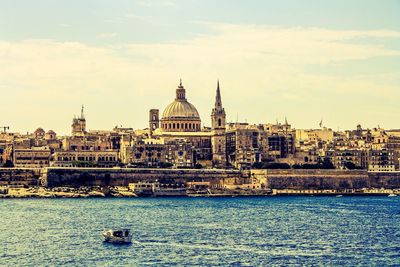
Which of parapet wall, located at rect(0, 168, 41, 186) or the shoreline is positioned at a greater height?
parapet wall, located at rect(0, 168, 41, 186)

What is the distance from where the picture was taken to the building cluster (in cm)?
10275

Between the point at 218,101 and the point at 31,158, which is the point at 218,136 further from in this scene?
the point at 31,158

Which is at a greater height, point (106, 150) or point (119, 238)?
point (106, 150)

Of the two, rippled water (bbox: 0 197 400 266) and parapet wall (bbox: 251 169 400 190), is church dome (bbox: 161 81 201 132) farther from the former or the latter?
rippled water (bbox: 0 197 400 266)

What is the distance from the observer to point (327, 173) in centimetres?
9969

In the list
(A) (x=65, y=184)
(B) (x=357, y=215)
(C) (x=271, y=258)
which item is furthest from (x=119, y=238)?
(A) (x=65, y=184)

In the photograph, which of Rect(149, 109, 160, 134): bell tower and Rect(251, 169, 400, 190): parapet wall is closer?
Rect(251, 169, 400, 190): parapet wall

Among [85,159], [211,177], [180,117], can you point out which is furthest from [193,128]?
[211,177]

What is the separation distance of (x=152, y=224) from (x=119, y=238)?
10.1 metres

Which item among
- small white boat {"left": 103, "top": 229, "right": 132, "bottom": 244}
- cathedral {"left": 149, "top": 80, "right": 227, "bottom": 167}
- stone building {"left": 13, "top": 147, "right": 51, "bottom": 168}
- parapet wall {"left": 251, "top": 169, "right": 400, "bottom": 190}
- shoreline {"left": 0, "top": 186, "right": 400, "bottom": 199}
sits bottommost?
small white boat {"left": 103, "top": 229, "right": 132, "bottom": 244}

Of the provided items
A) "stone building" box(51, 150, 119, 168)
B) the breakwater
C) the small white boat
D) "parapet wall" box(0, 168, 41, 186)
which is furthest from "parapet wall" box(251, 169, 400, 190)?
the small white boat

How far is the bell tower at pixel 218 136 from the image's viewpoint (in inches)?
4246

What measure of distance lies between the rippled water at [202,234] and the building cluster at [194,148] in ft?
89.2

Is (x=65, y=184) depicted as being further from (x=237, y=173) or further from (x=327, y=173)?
(x=327, y=173)
